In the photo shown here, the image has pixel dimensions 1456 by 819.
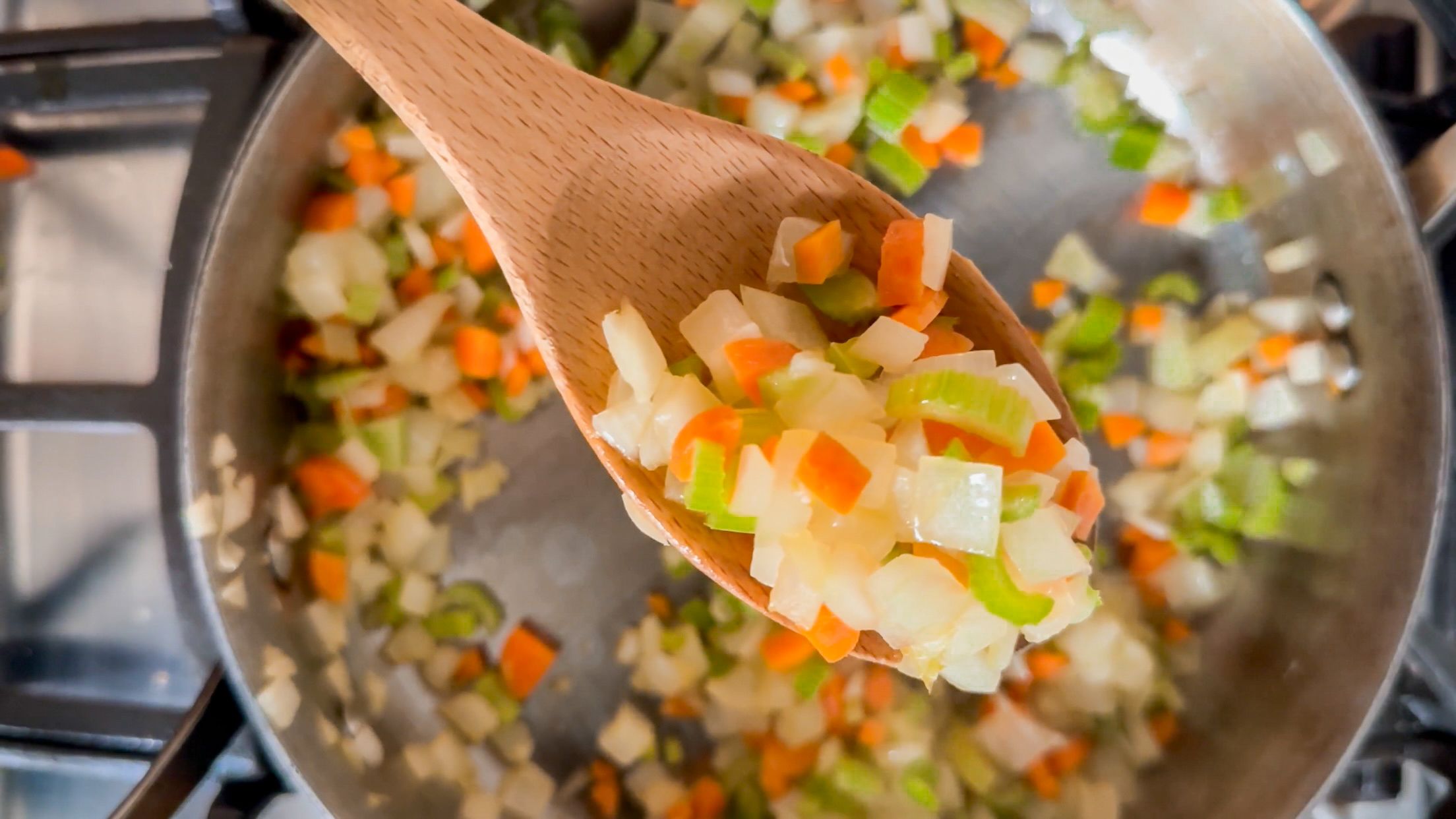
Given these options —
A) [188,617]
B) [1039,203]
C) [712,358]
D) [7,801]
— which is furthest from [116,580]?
[1039,203]

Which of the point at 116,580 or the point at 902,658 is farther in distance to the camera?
the point at 116,580

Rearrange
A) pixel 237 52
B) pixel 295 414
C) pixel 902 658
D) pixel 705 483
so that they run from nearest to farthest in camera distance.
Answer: pixel 705 483 < pixel 902 658 < pixel 237 52 < pixel 295 414

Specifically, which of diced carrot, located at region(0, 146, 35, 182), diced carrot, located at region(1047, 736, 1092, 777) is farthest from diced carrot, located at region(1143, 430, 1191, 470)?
diced carrot, located at region(0, 146, 35, 182)

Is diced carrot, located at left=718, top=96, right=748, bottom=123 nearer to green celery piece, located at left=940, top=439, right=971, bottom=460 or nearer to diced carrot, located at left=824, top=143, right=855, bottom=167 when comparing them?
diced carrot, located at left=824, top=143, right=855, bottom=167

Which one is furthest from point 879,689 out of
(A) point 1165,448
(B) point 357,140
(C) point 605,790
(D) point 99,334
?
(D) point 99,334

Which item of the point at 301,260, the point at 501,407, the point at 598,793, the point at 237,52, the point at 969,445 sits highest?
the point at 237,52

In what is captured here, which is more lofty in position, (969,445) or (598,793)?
(969,445)

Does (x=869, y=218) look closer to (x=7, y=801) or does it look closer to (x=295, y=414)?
Answer: (x=295, y=414)
